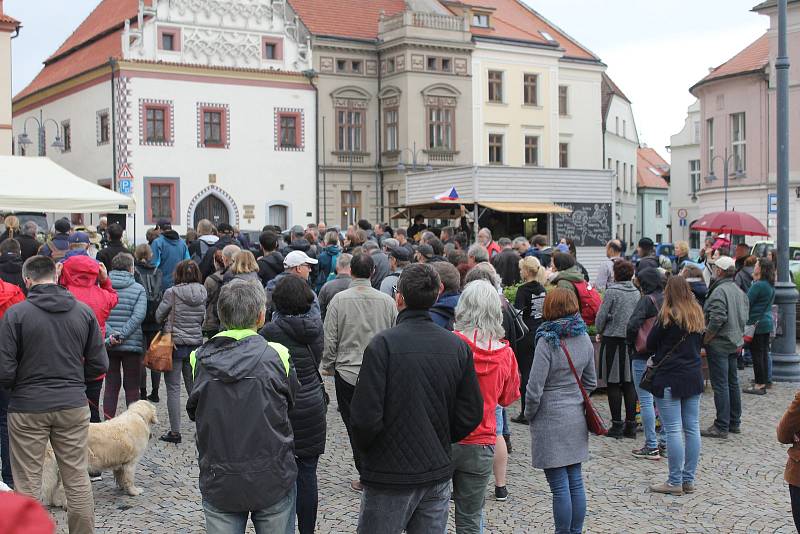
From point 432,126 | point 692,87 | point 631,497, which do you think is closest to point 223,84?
point 432,126

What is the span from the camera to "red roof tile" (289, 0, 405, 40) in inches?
1732

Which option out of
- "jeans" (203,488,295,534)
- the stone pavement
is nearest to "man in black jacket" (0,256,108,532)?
the stone pavement

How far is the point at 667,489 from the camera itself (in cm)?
790

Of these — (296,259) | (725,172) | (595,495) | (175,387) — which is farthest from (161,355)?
(725,172)

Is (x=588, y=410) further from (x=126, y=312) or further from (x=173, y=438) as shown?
(x=126, y=312)

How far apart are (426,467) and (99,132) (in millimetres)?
36798

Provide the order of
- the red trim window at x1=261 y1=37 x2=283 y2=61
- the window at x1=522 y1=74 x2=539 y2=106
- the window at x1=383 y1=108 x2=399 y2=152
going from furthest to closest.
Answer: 1. the window at x1=522 y1=74 x2=539 y2=106
2. the window at x1=383 y1=108 x2=399 y2=152
3. the red trim window at x1=261 y1=37 x2=283 y2=61

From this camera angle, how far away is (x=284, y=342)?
5.96 metres

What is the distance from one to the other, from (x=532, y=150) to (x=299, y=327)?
44735 millimetres

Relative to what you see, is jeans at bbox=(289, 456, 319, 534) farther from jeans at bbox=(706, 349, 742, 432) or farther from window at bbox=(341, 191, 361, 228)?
window at bbox=(341, 191, 361, 228)

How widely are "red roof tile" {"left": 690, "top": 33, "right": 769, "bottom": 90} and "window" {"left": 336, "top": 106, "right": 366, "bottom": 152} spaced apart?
15.3 meters

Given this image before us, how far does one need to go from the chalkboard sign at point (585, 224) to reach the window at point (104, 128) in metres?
20.3

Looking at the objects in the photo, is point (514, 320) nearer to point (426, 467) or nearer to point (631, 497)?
point (631, 497)

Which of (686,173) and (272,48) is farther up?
(272,48)
